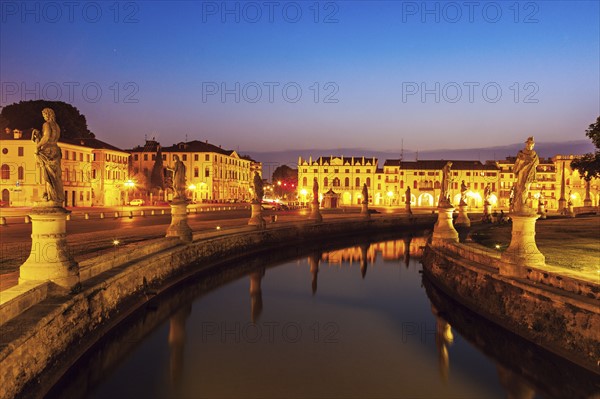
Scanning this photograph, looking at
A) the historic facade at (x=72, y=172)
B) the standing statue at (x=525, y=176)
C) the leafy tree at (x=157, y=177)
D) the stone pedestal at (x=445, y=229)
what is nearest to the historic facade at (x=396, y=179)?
the leafy tree at (x=157, y=177)

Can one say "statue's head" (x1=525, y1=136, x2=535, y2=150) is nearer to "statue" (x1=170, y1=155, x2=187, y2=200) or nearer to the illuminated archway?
"statue" (x1=170, y1=155, x2=187, y2=200)

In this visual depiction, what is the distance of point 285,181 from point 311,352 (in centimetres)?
12476

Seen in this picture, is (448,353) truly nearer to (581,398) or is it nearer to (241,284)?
(581,398)

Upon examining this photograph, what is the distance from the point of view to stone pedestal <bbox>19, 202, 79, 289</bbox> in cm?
1038

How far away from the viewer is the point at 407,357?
12727mm

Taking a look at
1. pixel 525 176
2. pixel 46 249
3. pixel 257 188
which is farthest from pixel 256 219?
pixel 46 249

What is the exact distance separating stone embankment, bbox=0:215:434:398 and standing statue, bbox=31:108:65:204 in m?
2.21

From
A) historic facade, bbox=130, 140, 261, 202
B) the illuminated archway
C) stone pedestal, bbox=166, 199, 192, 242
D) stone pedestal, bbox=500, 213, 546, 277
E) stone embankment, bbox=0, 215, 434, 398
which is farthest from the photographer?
the illuminated archway

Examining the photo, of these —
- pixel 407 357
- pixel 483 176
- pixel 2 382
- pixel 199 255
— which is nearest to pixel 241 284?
pixel 199 255

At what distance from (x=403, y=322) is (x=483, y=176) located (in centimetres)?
9032

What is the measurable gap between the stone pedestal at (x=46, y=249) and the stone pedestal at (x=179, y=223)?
10316 millimetres

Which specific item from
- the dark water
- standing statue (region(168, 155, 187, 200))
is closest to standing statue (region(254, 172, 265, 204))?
standing statue (region(168, 155, 187, 200))

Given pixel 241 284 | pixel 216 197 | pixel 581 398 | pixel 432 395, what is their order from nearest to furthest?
pixel 581 398 → pixel 432 395 → pixel 241 284 → pixel 216 197

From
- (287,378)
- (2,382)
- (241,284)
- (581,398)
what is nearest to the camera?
(2,382)
